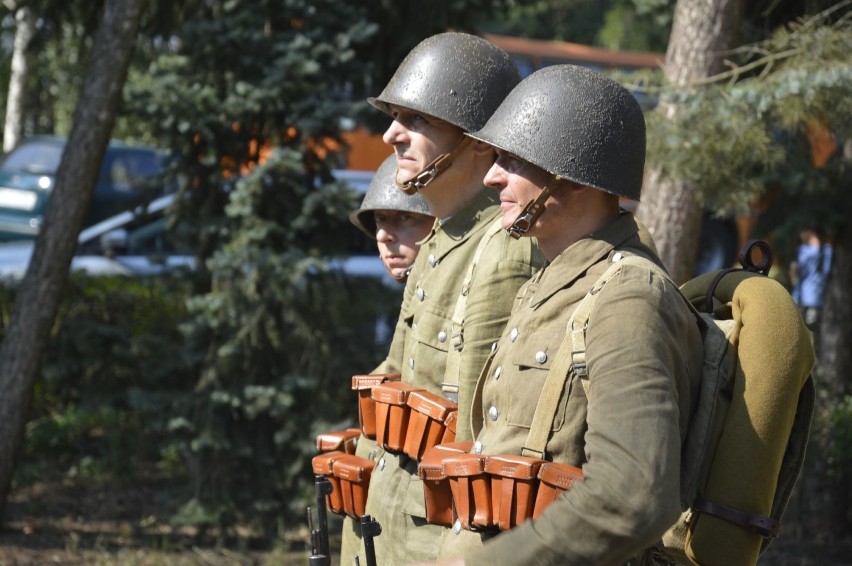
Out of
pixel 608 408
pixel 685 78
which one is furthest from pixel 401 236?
pixel 685 78

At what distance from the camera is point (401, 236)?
4.22 m

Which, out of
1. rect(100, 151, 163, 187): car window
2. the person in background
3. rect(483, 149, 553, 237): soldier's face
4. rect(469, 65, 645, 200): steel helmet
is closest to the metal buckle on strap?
rect(483, 149, 553, 237): soldier's face

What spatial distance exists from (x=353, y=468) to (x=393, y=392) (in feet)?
1.41

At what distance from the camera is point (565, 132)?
2.49 meters

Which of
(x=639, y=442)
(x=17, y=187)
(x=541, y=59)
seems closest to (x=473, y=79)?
(x=639, y=442)

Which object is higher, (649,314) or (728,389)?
(649,314)

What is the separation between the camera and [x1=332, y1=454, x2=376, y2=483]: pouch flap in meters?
3.59

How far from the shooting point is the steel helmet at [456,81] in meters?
3.35

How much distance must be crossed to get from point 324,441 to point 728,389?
180 centimetres

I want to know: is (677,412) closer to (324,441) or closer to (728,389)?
(728,389)

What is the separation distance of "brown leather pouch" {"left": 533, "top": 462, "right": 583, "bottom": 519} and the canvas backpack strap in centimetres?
81

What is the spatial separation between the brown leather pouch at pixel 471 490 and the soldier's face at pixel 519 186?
1.64ft

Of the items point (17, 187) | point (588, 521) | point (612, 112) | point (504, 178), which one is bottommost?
point (17, 187)

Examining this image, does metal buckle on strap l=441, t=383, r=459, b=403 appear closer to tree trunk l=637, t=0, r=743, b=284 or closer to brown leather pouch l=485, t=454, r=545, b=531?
brown leather pouch l=485, t=454, r=545, b=531
